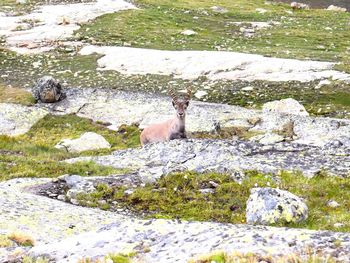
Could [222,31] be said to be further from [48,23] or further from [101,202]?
[101,202]

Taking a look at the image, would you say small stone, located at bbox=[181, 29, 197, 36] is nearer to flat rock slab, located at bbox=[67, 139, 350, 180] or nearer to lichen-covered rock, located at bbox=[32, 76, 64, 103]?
lichen-covered rock, located at bbox=[32, 76, 64, 103]

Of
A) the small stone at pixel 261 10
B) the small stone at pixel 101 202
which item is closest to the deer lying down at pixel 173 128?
the small stone at pixel 101 202

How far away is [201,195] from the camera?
20344 millimetres

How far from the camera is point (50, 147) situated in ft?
115

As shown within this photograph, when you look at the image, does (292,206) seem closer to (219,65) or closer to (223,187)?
(223,187)

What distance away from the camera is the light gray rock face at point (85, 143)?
34.9 meters

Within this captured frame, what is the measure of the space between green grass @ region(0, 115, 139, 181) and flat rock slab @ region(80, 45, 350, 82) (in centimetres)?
1173

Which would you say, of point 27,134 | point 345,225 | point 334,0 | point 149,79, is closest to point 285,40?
point 149,79

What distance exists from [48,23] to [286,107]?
39588 mm

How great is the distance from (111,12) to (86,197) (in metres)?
59.1

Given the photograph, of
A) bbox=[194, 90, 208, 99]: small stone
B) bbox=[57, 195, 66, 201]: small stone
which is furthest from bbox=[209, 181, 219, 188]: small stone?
bbox=[194, 90, 208, 99]: small stone

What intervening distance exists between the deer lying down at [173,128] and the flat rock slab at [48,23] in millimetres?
31401

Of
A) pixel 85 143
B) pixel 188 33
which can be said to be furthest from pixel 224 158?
pixel 188 33

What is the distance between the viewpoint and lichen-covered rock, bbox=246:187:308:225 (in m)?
16.6
